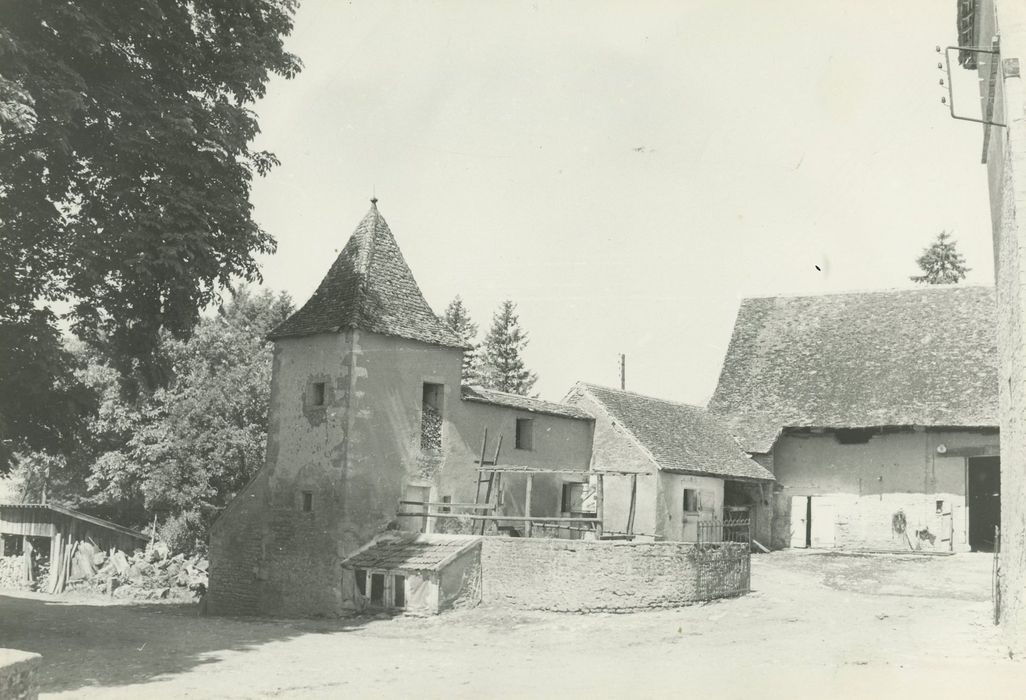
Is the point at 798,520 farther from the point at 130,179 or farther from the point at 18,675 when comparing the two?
the point at 18,675

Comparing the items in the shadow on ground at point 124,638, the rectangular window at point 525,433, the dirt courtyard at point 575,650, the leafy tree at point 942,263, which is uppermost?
the leafy tree at point 942,263

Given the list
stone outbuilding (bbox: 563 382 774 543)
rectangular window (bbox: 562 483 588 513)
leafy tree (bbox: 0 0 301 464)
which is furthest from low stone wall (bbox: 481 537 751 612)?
leafy tree (bbox: 0 0 301 464)

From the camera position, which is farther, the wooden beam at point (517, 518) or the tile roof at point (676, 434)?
the tile roof at point (676, 434)

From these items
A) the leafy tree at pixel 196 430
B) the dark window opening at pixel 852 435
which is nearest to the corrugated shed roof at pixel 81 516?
the leafy tree at pixel 196 430

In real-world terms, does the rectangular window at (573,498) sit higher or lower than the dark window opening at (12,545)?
higher

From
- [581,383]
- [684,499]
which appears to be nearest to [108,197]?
[581,383]

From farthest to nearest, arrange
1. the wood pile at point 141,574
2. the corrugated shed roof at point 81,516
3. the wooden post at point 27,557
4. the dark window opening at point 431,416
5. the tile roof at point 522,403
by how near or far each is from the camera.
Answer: the wooden post at point 27,557
the corrugated shed roof at point 81,516
the wood pile at point 141,574
the tile roof at point 522,403
the dark window opening at point 431,416

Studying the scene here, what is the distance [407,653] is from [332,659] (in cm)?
139

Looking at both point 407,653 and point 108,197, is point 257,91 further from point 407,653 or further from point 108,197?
point 407,653

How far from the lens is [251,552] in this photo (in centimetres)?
2416

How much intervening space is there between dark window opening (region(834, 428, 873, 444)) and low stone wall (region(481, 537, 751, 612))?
12363mm

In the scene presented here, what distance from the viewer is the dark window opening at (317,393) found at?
77.3ft

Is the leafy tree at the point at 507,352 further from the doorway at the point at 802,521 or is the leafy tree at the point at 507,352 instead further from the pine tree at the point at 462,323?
the doorway at the point at 802,521

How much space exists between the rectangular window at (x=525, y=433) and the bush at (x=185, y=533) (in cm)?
1588
